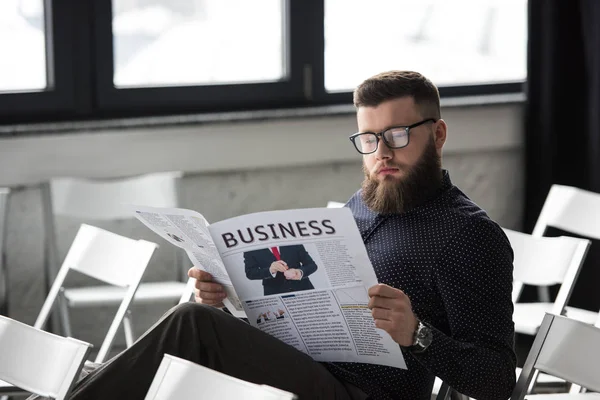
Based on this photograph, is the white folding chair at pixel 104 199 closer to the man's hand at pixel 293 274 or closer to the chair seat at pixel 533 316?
the chair seat at pixel 533 316

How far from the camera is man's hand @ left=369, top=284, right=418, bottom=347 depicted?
206 cm

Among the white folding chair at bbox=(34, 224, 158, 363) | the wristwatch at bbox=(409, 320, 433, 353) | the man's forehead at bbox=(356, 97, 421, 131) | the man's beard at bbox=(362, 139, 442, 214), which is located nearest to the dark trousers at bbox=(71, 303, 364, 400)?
the wristwatch at bbox=(409, 320, 433, 353)

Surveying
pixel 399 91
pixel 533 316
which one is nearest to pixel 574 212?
pixel 533 316

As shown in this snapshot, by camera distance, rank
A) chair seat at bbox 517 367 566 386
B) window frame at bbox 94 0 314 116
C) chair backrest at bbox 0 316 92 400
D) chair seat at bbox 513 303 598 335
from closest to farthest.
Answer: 1. chair backrest at bbox 0 316 92 400
2. chair seat at bbox 517 367 566 386
3. chair seat at bbox 513 303 598 335
4. window frame at bbox 94 0 314 116

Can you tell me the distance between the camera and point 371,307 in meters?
2.08

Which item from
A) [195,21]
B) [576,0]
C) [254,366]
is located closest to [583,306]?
[576,0]

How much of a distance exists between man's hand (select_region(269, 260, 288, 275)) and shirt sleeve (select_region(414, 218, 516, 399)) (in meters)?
0.33

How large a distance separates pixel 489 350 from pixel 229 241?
58 cm

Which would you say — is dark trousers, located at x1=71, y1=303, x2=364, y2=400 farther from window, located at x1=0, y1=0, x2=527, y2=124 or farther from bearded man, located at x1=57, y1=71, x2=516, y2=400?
window, located at x1=0, y1=0, x2=527, y2=124

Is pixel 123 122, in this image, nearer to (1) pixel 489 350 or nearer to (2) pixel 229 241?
(2) pixel 229 241

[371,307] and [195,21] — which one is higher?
[195,21]

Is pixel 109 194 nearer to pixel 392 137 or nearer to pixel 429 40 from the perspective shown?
pixel 429 40

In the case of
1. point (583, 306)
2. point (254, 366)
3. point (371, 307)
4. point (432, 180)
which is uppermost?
point (432, 180)

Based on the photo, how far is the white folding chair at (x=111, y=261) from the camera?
3.02 meters
